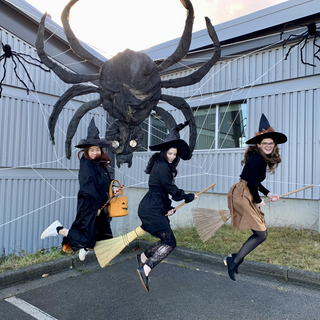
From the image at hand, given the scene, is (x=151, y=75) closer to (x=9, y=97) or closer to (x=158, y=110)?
(x=158, y=110)

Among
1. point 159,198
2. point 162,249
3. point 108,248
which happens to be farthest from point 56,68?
point 162,249

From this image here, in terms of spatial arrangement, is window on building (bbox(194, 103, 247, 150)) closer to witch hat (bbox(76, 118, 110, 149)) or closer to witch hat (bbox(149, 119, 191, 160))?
witch hat (bbox(149, 119, 191, 160))

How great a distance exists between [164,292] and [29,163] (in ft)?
18.8

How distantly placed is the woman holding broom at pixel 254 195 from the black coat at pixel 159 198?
65 centimetres

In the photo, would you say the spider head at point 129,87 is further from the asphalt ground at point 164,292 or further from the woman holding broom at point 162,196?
the asphalt ground at point 164,292

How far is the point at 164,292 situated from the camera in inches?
183

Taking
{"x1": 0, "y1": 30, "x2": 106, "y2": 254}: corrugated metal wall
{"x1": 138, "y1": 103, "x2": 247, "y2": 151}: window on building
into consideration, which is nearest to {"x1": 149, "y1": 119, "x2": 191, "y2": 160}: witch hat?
{"x1": 138, "y1": 103, "x2": 247, "y2": 151}: window on building

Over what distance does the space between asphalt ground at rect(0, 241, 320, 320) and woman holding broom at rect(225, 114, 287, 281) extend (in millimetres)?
927

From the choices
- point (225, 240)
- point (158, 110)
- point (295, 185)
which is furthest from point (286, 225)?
point (158, 110)

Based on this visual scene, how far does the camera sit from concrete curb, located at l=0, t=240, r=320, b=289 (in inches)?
194

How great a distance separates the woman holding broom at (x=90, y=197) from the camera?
3.48 meters

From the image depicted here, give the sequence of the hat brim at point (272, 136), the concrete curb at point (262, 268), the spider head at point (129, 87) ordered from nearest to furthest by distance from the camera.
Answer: the hat brim at point (272, 136) < the spider head at point (129, 87) < the concrete curb at point (262, 268)

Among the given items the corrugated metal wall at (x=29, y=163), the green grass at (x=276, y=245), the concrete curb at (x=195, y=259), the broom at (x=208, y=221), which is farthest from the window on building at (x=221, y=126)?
the broom at (x=208, y=221)

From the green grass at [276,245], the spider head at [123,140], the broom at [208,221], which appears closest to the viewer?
the spider head at [123,140]
